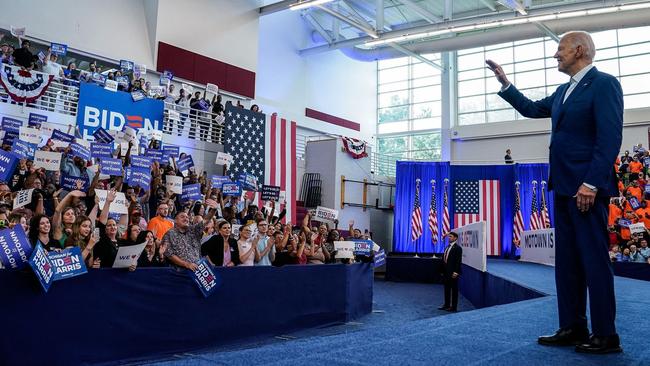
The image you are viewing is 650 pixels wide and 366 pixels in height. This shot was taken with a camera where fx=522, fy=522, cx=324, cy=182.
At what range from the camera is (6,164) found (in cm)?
709

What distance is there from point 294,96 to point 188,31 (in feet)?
21.3

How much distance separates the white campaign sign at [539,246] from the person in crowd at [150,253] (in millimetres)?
8420

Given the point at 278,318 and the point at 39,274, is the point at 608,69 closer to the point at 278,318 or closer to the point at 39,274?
the point at 278,318

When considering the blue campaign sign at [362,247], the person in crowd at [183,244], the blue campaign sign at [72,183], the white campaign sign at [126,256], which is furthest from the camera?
the blue campaign sign at [362,247]

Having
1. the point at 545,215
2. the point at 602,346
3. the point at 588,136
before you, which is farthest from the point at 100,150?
the point at 545,215

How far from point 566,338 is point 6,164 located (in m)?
7.27

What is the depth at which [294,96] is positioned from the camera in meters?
22.3

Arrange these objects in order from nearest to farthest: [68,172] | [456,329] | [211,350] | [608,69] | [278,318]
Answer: [456,329], [211,350], [278,318], [68,172], [608,69]

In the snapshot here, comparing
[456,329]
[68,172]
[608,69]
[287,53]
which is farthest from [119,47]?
[608,69]

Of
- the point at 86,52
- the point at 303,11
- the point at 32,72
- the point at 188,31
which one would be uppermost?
the point at 303,11

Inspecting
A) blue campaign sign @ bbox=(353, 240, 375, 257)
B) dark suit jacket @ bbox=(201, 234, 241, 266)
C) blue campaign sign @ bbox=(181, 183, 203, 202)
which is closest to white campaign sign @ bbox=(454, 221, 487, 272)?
blue campaign sign @ bbox=(353, 240, 375, 257)

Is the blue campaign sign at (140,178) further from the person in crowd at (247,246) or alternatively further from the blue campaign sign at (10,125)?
the person in crowd at (247,246)

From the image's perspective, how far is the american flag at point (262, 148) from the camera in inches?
546

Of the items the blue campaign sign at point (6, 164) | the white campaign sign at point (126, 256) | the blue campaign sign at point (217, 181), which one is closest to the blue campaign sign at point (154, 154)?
the blue campaign sign at point (217, 181)
